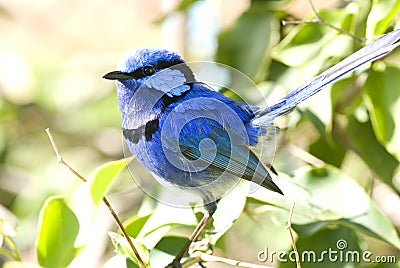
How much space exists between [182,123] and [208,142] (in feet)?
0.19

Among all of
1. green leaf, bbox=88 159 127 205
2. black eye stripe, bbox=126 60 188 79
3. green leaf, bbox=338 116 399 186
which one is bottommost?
green leaf, bbox=338 116 399 186

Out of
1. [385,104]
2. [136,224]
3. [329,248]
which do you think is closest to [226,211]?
[136,224]

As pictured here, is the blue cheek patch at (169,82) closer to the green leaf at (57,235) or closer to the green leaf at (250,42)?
the green leaf at (57,235)

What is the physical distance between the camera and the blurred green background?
1.63 metres

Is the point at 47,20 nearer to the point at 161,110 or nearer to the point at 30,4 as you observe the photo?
the point at 30,4

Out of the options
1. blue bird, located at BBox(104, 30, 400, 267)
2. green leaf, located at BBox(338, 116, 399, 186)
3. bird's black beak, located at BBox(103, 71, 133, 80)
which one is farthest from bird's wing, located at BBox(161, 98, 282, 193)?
green leaf, located at BBox(338, 116, 399, 186)

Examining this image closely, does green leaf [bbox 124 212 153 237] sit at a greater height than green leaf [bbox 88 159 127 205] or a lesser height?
lesser

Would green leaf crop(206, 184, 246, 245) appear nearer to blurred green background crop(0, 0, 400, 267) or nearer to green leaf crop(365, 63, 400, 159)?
blurred green background crop(0, 0, 400, 267)

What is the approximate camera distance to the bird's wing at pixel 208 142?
134 cm

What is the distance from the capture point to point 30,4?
4.63 metres

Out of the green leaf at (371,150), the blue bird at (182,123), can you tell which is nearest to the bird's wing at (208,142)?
the blue bird at (182,123)

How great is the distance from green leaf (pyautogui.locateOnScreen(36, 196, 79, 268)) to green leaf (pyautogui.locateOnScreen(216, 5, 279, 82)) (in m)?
0.66

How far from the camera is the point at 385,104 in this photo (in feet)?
5.53

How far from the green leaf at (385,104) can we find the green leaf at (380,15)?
176 mm
